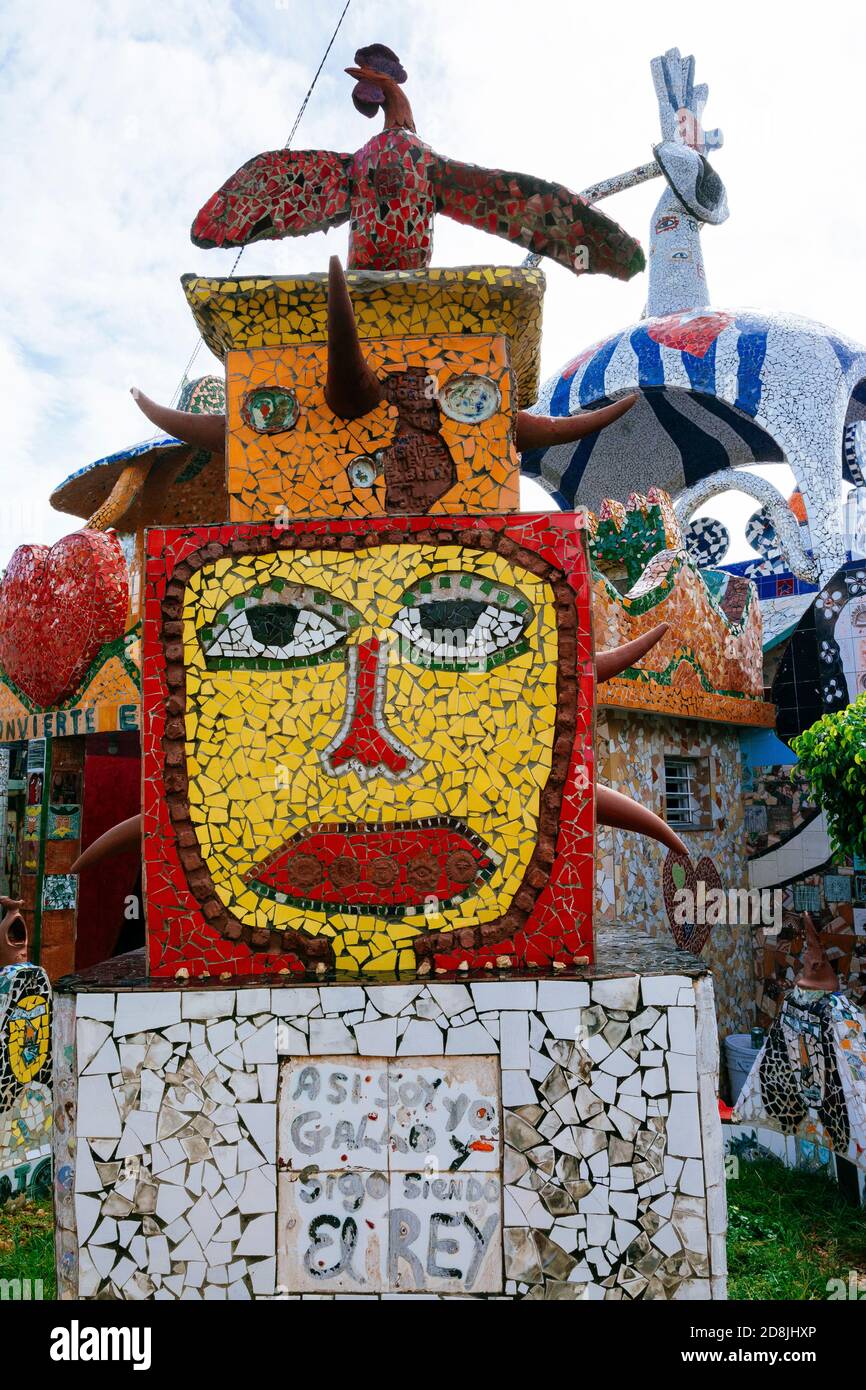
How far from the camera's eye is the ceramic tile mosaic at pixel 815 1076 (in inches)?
295

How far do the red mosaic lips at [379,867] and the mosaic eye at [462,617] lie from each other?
0.82 meters

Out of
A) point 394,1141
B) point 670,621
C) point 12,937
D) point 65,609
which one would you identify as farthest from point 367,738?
point 670,621

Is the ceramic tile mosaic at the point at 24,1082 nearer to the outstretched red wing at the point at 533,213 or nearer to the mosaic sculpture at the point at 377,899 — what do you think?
the mosaic sculpture at the point at 377,899

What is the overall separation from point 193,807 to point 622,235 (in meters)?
3.75

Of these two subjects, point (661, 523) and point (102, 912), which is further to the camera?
point (661, 523)

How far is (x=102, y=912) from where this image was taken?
896 centimetres

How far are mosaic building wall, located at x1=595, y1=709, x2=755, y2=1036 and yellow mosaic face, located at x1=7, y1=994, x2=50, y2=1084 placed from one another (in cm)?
445

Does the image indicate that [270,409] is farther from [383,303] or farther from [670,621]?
[670,621]

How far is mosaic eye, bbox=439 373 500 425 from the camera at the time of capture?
4.90m

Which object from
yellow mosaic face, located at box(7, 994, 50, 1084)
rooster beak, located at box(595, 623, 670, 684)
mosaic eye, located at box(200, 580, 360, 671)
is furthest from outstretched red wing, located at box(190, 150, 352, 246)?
yellow mosaic face, located at box(7, 994, 50, 1084)
